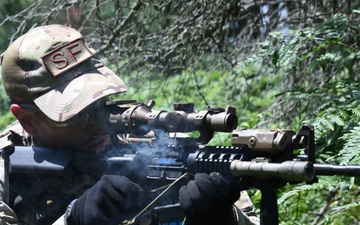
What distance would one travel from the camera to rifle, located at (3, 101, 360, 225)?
2.74m

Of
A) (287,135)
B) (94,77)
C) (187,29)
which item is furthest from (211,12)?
(287,135)

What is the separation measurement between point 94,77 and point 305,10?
2063 millimetres

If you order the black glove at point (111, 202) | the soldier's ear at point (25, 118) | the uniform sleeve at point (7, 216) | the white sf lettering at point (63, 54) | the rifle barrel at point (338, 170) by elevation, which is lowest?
the uniform sleeve at point (7, 216)

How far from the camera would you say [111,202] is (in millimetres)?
3182

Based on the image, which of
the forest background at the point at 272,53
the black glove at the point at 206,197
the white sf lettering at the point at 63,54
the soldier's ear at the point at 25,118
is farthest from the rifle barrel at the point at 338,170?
the soldier's ear at the point at 25,118

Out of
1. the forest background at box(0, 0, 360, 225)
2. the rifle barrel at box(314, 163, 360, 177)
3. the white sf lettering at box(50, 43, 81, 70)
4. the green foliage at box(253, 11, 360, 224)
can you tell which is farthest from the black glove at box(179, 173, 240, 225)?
the white sf lettering at box(50, 43, 81, 70)

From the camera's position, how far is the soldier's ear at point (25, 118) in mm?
3852

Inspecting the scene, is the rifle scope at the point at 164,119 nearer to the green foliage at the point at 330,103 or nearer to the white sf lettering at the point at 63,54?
the white sf lettering at the point at 63,54

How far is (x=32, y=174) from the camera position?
367 centimetres

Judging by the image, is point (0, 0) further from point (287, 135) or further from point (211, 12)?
point (287, 135)

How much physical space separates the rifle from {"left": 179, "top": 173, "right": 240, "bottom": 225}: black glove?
0.05 meters

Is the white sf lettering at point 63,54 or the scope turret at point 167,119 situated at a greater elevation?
the white sf lettering at point 63,54

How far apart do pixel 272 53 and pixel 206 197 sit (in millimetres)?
1574

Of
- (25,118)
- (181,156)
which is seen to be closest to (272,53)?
(181,156)
